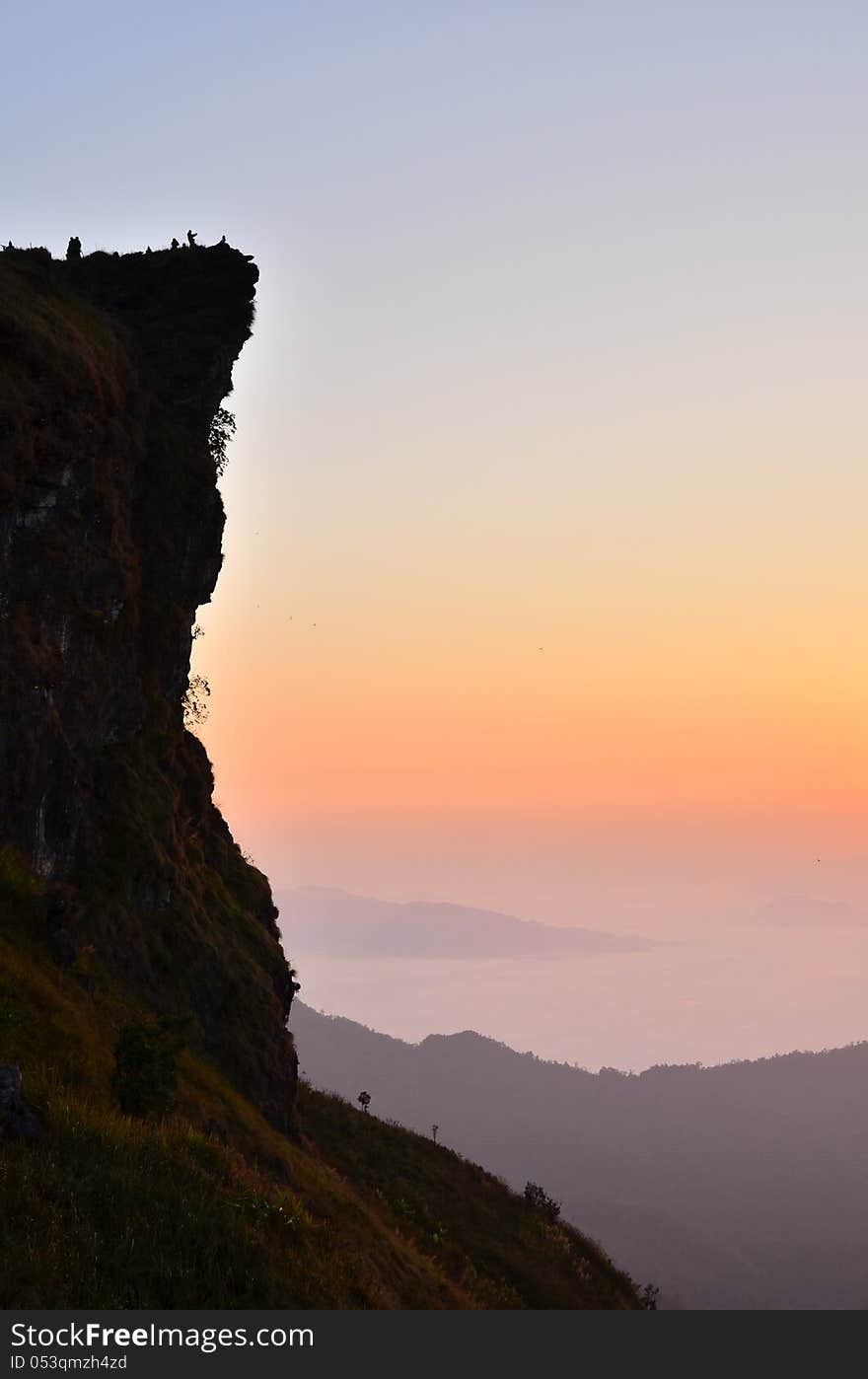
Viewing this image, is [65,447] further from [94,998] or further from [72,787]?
[94,998]

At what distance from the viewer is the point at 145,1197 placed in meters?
16.9

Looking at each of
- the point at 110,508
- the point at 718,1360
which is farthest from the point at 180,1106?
the point at 110,508

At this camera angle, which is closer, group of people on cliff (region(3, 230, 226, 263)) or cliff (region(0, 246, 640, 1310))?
cliff (region(0, 246, 640, 1310))

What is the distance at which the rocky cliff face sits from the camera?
2856 cm

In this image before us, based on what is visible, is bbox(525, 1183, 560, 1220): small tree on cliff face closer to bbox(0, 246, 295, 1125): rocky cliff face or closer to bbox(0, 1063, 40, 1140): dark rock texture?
bbox(0, 246, 295, 1125): rocky cliff face

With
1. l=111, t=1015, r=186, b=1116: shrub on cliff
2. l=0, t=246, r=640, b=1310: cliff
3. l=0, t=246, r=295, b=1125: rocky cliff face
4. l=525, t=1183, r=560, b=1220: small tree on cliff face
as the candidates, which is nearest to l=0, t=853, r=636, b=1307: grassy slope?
l=0, t=246, r=640, b=1310: cliff

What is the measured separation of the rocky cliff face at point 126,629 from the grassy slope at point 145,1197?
86.0 inches

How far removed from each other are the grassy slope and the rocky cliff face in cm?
219

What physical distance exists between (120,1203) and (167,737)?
21.9 metres

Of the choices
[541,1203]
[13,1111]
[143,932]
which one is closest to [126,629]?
[143,932]

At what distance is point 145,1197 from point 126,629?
20.7 m

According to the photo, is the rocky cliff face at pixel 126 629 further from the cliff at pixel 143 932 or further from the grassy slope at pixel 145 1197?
the grassy slope at pixel 145 1197

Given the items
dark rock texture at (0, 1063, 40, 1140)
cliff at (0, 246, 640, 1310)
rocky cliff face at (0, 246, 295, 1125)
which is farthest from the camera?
rocky cliff face at (0, 246, 295, 1125)

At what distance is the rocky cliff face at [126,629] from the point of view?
2856 cm
